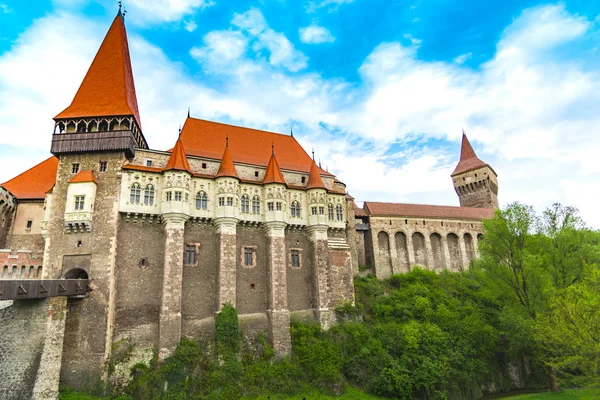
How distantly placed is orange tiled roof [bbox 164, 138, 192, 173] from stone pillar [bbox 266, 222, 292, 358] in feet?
22.8

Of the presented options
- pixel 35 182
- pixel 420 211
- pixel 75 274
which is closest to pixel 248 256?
pixel 75 274

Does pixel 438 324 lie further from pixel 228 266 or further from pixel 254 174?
pixel 254 174

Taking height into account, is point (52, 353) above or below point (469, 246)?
below

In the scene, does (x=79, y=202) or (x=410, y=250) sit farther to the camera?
(x=410, y=250)

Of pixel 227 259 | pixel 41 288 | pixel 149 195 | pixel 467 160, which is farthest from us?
pixel 467 160

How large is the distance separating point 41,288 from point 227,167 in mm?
12733

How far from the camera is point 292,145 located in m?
32.4

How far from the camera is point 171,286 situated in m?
21.4

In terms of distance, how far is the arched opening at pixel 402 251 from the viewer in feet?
122

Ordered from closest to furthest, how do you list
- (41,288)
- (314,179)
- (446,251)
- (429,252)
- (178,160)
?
(41,288) < (178,160) < (314,179) < (429,252) < (446,251)

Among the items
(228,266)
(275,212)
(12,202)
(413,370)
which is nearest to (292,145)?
(275,212)

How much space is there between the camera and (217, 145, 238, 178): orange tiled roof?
25.1 m

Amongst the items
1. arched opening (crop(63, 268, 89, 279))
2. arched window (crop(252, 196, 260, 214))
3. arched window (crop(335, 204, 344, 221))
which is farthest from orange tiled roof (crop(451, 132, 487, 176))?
arched opening (crop(63, 268, 89, 279))

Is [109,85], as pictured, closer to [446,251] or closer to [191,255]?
[191,255]
